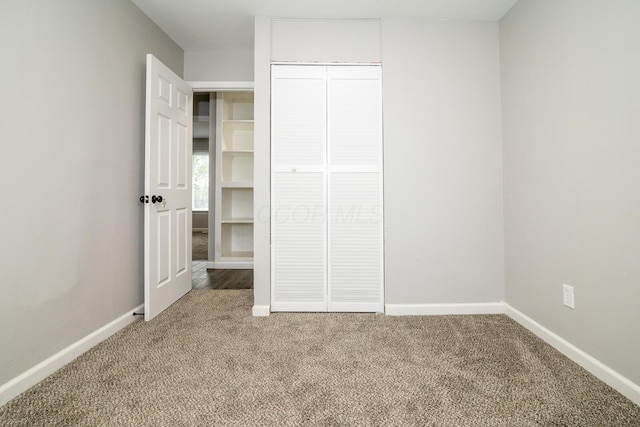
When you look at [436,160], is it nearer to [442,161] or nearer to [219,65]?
[442,161]

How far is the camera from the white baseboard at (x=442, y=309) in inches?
89.4

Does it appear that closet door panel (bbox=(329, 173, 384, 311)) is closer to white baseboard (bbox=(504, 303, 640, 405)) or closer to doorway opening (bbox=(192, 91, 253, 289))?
white baseboard (bbox=(504, 303, 640, 405))

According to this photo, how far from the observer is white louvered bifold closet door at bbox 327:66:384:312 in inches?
91.0

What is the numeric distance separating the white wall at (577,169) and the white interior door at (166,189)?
2.75m

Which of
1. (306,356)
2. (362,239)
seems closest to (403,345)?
(306,356)

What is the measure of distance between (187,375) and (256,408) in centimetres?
48

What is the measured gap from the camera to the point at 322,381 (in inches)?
55.3

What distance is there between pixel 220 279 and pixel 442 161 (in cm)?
278

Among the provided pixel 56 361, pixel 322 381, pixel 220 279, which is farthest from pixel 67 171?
pixel 220 279

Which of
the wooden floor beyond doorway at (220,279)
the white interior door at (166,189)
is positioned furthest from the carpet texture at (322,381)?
the wooden floor beyond doorway at (220,279)

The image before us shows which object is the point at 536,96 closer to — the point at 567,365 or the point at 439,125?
the point at 439,125

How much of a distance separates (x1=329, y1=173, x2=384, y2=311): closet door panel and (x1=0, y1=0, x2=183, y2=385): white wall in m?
1.59

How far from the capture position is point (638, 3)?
1271 millimetres

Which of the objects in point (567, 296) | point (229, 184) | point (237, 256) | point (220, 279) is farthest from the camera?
point (237, 256)
